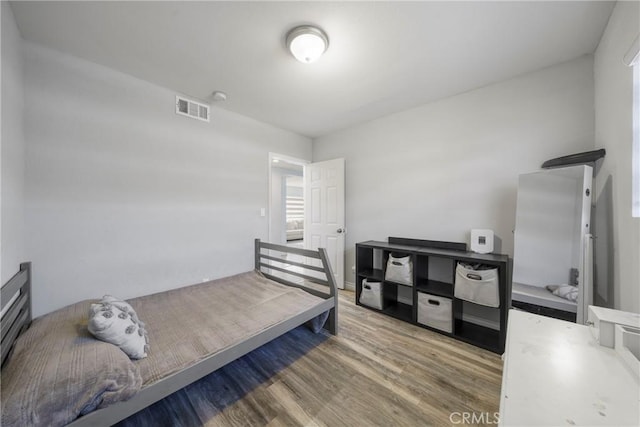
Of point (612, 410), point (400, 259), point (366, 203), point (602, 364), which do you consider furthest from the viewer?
point (366, 203)

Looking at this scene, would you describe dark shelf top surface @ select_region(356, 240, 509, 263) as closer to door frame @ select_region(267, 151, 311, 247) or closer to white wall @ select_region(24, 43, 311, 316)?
door frame @ select_region(267, 151, 311, 247)

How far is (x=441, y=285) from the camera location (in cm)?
244

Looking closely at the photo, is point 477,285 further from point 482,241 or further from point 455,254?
point 482,241

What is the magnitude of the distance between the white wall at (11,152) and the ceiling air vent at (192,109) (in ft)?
3.37

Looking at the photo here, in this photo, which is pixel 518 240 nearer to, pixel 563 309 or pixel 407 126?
pixel 563 309

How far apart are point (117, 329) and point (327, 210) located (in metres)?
2.73

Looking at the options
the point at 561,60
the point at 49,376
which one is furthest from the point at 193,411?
the point at 561,60

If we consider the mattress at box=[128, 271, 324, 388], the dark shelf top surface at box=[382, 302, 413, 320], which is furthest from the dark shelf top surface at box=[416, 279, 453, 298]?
the mattress at box=[128, 271, 324, 388]

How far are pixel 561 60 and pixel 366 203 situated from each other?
2.24m

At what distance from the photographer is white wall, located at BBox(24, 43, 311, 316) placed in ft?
5.72

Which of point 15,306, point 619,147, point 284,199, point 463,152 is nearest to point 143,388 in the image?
point 15,306

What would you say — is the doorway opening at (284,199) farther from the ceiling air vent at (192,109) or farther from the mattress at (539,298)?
the mattress at (539,298)

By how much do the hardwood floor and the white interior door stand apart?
142 centimetres

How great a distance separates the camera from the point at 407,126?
111 inches
